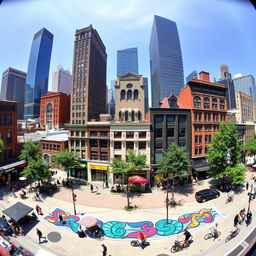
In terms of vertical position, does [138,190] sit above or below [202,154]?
below

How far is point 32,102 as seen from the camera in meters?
91.9

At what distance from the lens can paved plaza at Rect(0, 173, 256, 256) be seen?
10961mm

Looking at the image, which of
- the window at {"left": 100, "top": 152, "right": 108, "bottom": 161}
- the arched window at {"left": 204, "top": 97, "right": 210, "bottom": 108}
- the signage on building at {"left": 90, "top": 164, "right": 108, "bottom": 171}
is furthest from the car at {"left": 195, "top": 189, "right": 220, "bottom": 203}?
the arched window at {"left": 204, "top": 97, "right": 210, "bottom": 108}

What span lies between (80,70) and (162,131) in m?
68.8

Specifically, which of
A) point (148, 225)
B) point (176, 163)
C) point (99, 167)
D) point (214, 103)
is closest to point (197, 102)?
point (214, 103)

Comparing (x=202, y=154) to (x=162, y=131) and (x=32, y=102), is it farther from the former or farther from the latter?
(x=32, y=102)

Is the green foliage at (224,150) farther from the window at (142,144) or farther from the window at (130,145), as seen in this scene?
the window at (130,145)

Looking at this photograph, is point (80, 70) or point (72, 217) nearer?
point (72, 217)

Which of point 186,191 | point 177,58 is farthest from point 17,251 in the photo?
point 177,58

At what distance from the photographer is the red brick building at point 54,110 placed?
257ft

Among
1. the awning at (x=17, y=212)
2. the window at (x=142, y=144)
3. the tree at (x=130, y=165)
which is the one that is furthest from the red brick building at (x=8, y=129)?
the window at (x=142, y=144)

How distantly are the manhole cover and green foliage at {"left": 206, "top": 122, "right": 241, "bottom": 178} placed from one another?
22.9 meters

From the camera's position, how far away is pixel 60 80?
179625mm

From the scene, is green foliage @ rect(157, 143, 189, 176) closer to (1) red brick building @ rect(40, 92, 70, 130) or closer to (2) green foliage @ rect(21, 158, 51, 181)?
(2) green foliage @ rect(21, 158, 51, 181)
